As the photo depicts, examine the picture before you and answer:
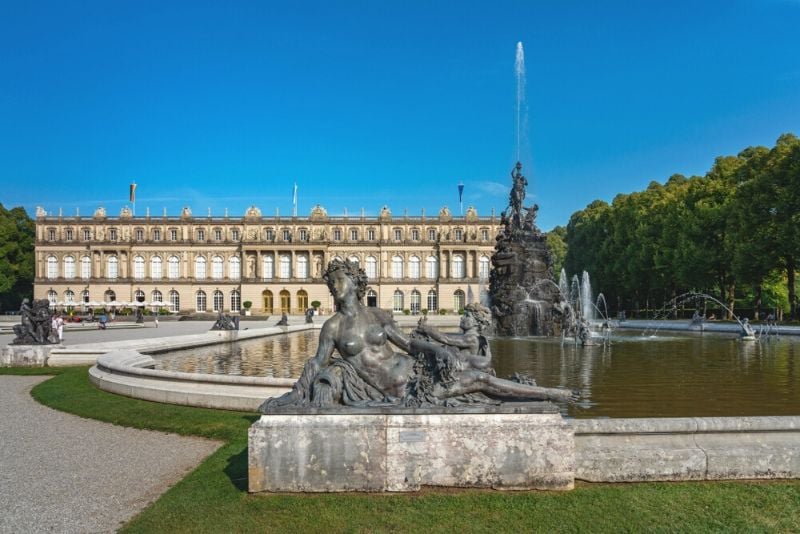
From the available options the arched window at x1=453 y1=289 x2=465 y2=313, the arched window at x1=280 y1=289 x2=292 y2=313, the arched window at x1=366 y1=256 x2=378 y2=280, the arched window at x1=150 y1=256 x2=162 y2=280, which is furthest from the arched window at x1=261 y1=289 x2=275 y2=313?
the arched window at x1=453 y1=289 x2=465 y2=313

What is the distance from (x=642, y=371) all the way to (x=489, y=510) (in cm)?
919

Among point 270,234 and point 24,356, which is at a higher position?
point 270,234

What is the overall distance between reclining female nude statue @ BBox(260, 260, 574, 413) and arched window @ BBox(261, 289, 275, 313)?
77991 millimetres

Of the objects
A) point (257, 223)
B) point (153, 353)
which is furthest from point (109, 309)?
point (153, 353)

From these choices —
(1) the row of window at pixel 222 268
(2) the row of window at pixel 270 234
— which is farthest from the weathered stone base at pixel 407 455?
(2) the row of window at pixel 270 234

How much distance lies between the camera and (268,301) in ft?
269

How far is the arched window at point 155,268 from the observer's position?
8219cm

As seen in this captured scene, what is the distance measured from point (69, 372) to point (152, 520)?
11.4m

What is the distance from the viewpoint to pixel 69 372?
1404 cm

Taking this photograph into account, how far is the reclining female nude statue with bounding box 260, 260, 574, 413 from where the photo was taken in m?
4.96

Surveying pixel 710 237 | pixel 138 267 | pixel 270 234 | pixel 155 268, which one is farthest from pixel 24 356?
pixel 138 267

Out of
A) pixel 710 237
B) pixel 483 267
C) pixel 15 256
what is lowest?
pixel 483 267

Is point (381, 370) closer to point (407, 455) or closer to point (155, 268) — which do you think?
point (407, 455)

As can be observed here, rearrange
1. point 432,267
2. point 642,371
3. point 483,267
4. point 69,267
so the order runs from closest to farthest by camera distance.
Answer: point 642,371 < point 69,267 < point 483,267 < point 432,267
